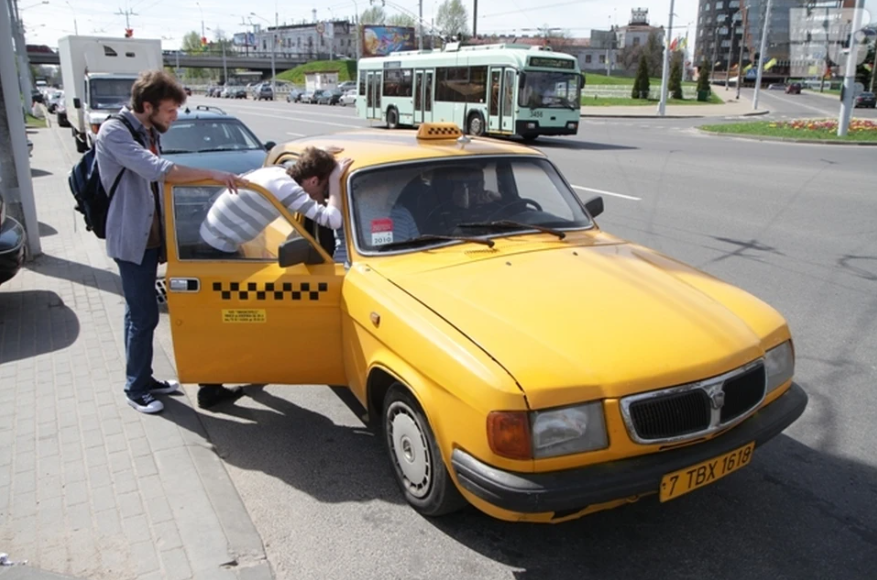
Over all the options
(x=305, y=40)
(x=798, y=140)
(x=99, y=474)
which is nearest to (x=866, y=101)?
(x=798, y=140)

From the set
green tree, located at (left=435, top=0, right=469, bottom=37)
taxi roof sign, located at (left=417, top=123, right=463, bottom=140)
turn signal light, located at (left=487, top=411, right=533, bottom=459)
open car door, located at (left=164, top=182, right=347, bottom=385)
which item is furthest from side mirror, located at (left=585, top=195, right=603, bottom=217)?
green tree, located at (left=435, top=0, right=469, bottom=37)

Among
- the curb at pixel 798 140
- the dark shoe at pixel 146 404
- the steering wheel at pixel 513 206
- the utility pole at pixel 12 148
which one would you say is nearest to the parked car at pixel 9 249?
the utility pole at pixel 12 148

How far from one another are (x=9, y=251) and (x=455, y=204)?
447 centimetres

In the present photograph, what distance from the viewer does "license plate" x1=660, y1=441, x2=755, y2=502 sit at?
2908mm

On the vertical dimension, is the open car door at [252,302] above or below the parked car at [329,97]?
above

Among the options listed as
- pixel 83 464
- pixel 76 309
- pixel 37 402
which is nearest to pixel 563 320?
pixel 83 464

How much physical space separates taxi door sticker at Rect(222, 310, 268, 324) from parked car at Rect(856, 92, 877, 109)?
230 feet

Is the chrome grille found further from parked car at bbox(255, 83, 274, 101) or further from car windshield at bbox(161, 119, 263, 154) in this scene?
parked car at bbox(255, 83, 274, 101)

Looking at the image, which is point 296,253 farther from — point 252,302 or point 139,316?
point 139,316

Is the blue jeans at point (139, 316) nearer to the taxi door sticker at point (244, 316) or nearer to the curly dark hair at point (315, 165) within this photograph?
the taxi door sticker at point (244, 316)

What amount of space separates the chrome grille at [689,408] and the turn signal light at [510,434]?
1.30 ft

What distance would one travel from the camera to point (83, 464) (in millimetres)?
3971

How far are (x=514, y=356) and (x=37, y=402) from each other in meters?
3.51

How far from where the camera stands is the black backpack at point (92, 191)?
4.26 m
